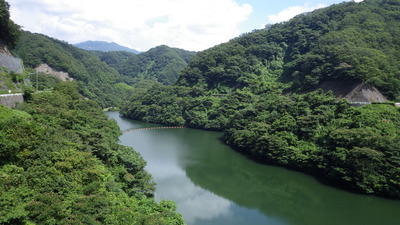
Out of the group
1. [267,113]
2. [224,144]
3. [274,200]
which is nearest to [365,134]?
[274,200]

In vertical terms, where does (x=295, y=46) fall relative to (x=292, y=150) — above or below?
above

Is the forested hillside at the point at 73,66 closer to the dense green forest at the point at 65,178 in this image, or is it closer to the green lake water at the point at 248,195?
the green lake water at the point at 248,195

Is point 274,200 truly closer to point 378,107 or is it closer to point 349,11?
point 378,107

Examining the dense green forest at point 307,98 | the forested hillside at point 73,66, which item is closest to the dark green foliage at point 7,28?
the dense green forest at point 307,98

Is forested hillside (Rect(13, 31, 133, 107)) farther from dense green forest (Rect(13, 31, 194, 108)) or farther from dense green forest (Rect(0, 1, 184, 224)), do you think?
dense green forest (Rect(0, 1, 184, 224))

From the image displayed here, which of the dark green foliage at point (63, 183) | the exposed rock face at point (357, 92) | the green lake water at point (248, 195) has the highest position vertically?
the exposed rock face at point (357, 92)

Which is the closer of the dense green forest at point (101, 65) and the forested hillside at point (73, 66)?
the forested hillside at point (73, 66)

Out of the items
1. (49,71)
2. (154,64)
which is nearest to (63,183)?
(49,71)
